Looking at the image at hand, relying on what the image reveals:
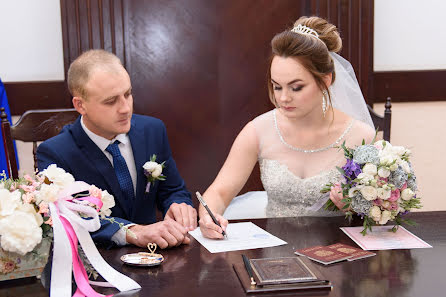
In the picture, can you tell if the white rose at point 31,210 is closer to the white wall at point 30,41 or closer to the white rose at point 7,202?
the white rose at point 7,202

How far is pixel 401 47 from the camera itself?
4168 millimetres

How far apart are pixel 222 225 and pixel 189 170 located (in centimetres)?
214

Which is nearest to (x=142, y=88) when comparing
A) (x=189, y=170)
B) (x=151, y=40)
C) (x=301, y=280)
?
(x=151, y=40)

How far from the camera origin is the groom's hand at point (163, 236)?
1.94 m

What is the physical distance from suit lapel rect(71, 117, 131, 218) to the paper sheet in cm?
101

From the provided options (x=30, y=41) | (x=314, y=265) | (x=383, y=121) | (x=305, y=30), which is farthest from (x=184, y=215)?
(x=30, y=41)

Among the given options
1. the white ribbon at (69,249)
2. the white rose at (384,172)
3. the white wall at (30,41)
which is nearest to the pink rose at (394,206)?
the white rose at (384,172)

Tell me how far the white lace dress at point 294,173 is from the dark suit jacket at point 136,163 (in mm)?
454

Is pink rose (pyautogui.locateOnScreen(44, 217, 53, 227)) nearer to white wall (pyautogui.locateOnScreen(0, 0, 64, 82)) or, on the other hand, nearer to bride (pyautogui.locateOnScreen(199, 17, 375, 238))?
bride (pyautogui.locateOnScreen(199, 17, 375, 238))

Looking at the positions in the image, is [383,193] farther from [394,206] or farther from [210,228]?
[210,228]

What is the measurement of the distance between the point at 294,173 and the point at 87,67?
3.75 ft

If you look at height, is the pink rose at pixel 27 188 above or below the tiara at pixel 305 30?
below

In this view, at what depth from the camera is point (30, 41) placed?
3869 mm

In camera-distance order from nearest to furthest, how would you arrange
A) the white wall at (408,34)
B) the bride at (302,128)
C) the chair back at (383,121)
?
1. the bride at (302,128)
2. the chair back at (383,121)
3. the white wall at (408,34)
